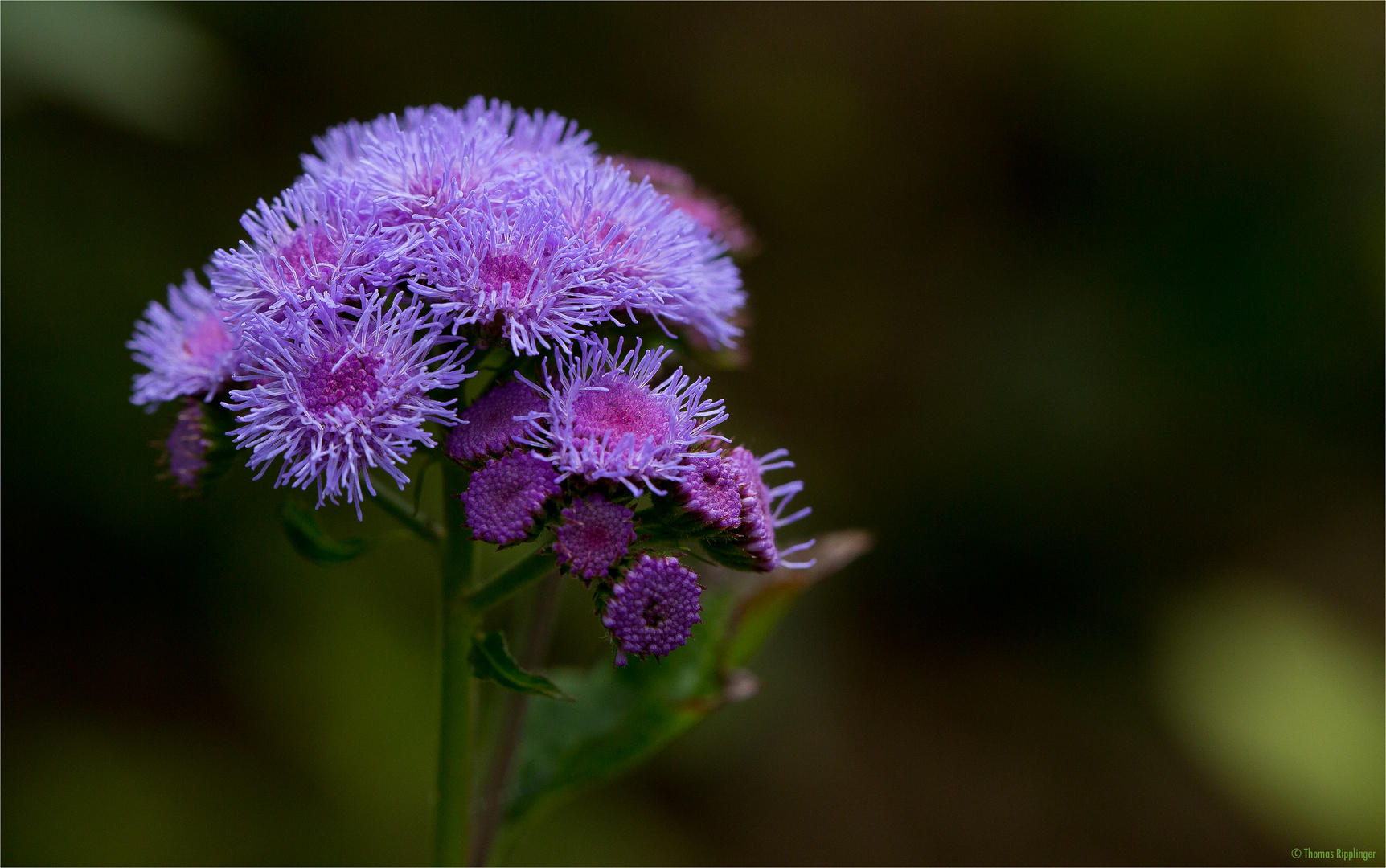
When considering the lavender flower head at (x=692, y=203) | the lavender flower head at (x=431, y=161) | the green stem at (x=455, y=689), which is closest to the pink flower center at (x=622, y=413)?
the green stem at (x=455, y=689)

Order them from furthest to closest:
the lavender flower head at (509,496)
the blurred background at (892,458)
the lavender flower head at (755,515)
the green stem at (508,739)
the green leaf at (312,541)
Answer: the blurred background at (892,458)
the green stem at (508,739)
the green leaf at (312,541)
the lavender flower head at (755,515)
the lavender flower head at (509,496)

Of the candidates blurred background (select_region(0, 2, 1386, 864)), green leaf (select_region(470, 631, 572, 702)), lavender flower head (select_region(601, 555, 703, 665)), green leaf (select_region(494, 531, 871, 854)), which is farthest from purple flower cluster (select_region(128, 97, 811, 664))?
blurred background (select_region(0, 2, 1386, 864))

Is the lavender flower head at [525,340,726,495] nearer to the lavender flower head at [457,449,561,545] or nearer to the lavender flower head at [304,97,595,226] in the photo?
the lavender flower head at [457,449,561,545]

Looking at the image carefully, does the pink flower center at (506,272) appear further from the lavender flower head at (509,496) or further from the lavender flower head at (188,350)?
the lavender flower head at (188,350)

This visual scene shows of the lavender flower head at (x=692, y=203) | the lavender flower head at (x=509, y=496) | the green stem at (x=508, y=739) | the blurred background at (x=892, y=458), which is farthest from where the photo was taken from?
the blurred background at (x=892, y=458)

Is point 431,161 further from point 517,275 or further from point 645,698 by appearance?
point 645,698
